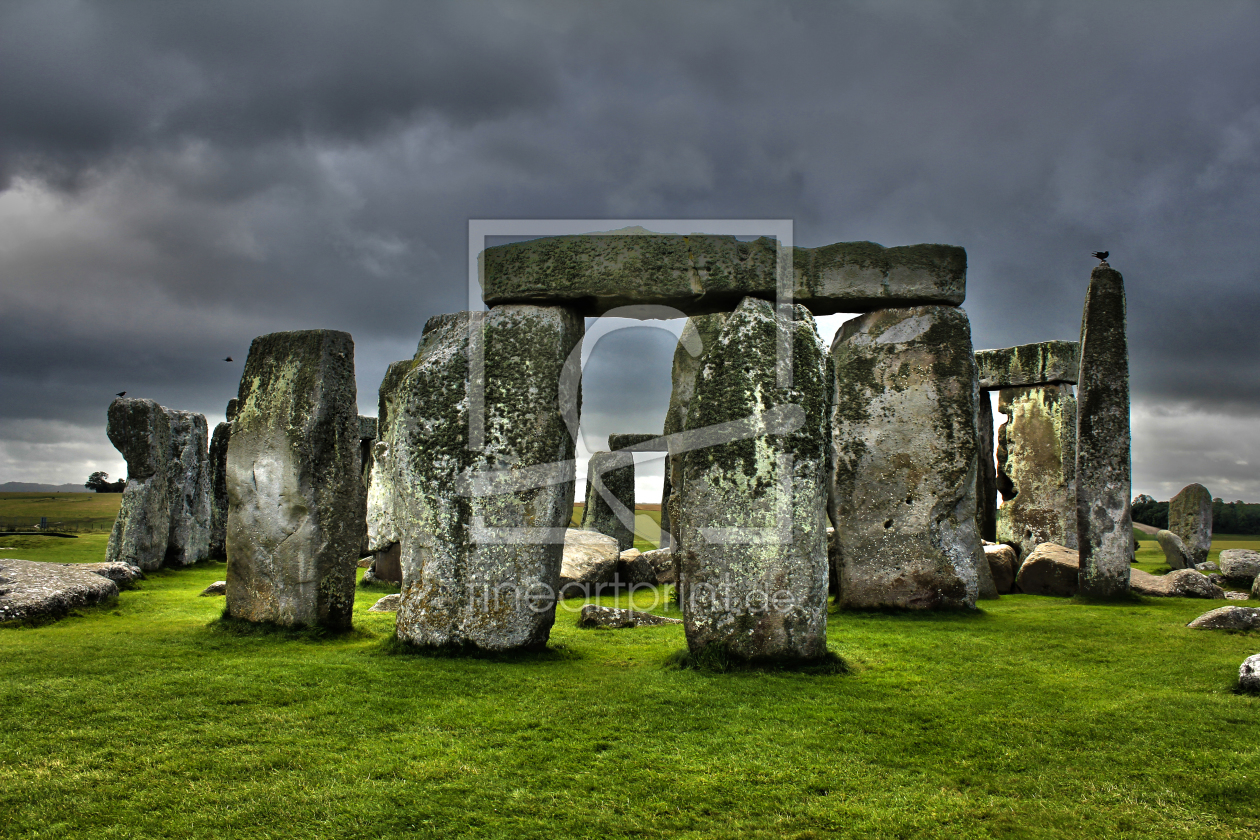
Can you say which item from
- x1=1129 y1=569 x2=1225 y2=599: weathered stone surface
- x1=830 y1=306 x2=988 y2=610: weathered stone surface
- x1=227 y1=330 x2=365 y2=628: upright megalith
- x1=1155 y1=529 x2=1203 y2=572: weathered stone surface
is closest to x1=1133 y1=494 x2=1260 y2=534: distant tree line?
x1=1155 y1=529 x2=1203 y2=572: weathered stone surface

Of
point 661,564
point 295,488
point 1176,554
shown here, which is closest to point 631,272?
point 295,488

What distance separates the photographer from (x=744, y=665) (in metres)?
5.59

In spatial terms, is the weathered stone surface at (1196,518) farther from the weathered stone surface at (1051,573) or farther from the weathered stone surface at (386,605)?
the weathered stone surface at (386,605)

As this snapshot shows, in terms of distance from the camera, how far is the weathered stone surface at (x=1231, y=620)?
735 cm

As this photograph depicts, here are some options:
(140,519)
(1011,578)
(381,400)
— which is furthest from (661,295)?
(140,519)

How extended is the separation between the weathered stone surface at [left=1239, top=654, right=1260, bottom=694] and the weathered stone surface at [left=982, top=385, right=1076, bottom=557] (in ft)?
31.3

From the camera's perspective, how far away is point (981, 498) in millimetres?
15016

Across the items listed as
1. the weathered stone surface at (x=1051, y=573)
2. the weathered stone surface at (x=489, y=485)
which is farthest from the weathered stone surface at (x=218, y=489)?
the weathered stone surface at (x=1051, y=573)

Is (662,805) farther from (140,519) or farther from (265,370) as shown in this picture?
(140,519)

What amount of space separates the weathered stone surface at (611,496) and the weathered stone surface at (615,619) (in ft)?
25.3

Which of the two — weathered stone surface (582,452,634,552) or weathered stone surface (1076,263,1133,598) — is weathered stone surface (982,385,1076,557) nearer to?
weathered stone surface (1076,263,1133,598)

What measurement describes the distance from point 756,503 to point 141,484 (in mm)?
10894

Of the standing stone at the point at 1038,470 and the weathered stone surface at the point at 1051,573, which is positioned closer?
the weathered stone surface at the point at 1051,573

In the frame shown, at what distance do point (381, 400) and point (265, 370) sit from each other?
5041 millimetres
